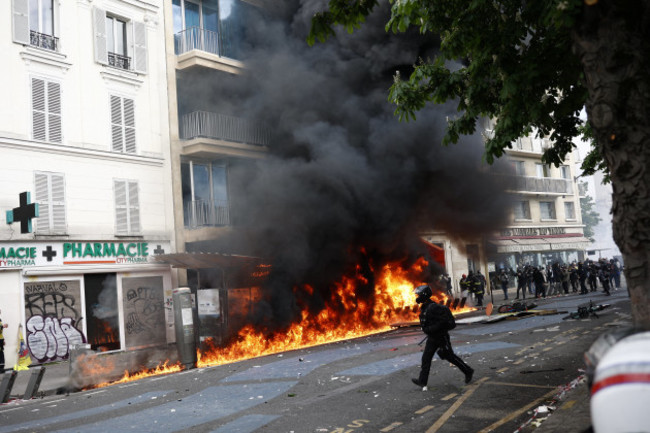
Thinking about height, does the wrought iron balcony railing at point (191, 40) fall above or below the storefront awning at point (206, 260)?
above

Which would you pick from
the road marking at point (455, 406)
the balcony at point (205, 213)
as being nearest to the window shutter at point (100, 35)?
the balcony at point (205, 213)

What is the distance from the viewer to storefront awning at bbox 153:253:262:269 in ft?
49.0

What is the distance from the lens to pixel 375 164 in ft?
54.7

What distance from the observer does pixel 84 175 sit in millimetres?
15711

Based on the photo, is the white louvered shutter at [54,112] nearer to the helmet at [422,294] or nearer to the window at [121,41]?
the window at [121,41]

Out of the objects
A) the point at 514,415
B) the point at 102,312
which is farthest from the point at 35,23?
the point at 514,415

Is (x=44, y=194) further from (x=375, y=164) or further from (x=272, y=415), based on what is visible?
(x=272, y=415)

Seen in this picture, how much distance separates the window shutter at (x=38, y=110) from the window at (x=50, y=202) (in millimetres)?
1039

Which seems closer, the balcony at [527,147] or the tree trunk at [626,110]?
the tree trunk at [626,110]

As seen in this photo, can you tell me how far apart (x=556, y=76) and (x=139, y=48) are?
1409 centimetres

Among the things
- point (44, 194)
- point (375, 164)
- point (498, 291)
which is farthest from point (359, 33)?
point (498, 291)

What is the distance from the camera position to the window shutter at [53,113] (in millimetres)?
15109

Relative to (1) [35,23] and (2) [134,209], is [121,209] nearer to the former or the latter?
(2) [134,209]

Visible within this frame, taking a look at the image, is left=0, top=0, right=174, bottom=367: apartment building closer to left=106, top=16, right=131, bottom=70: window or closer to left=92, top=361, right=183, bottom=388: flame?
left=106, top=16, right=131, bottom=70: window
